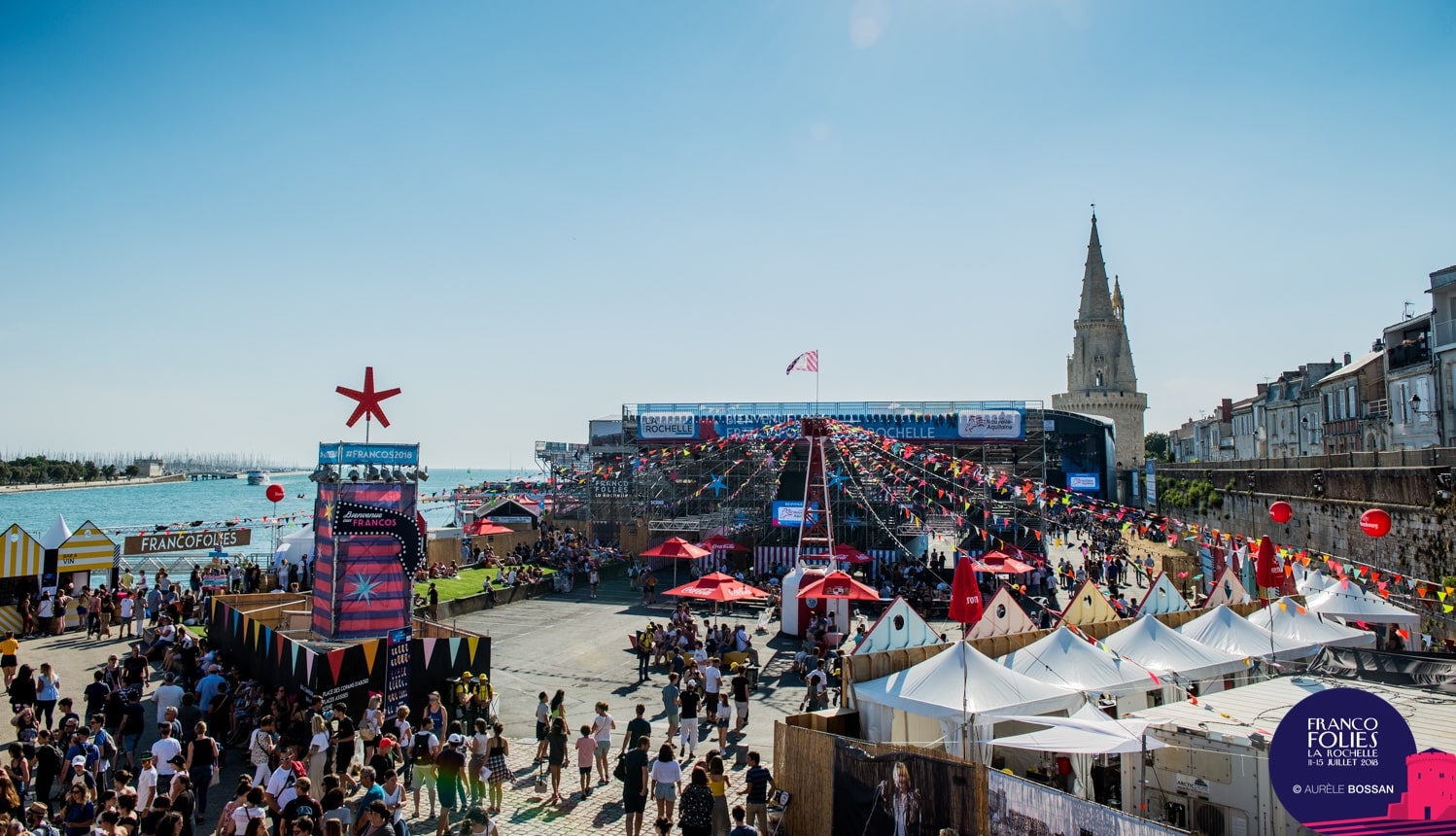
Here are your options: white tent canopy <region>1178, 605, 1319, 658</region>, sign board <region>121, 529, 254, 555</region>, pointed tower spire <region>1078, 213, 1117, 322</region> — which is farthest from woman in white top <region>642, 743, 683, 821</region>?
pointed tower spire <region>1078, 213, 1117, 322</region>

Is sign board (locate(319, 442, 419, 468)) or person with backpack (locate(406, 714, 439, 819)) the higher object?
sign board (locate(319, 442, 419, 468))

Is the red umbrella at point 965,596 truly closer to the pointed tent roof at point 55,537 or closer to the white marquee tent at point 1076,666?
the white marquee tent at point 1076,666

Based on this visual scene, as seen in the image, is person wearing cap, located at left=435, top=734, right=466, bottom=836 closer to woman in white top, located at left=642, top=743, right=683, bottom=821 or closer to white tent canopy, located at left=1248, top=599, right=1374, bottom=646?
woman in white top, located at left=642, top=743, right=683, bottom=821

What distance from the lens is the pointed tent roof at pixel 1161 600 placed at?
1831 cm

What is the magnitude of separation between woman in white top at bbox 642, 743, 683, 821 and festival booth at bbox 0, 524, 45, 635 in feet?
61.7

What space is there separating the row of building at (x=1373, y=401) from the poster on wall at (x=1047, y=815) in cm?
3215

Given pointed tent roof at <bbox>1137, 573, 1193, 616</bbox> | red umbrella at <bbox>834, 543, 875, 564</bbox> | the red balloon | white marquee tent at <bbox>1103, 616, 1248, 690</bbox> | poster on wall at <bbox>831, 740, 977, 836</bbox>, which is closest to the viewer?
poster on wall at <bbox>831, 740, 977, 836</bbox>

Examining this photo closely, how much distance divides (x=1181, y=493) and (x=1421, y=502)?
2700cm

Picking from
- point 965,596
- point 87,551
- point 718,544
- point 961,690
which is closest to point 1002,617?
point 965,596

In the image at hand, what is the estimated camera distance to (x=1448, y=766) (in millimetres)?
6375

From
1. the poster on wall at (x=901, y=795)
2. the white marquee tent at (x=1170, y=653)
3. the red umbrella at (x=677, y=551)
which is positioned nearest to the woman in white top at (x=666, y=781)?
the poster on wall at (x=901, y=795)

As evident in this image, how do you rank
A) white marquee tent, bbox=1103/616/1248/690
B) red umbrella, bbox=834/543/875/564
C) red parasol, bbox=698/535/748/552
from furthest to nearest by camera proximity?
red parasol, bbox=698/535/748/552 → red umbrella, bbox=834/543/875/564 → white marquee tent, bbox=1103/616/1248/690

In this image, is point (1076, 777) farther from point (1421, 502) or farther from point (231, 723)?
point (1421, 502)

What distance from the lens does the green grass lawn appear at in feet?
88.1
